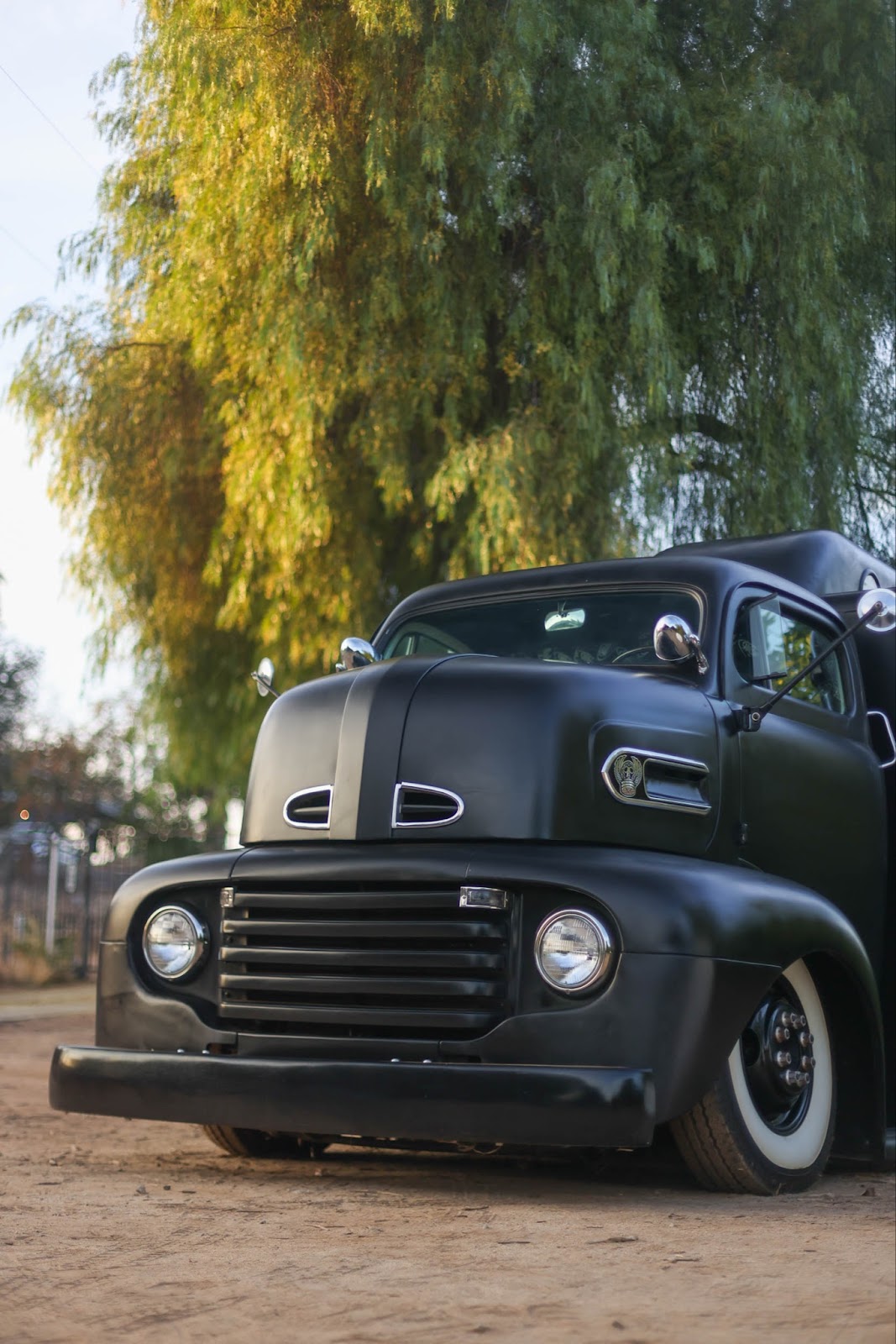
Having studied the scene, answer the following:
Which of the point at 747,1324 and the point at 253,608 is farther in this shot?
the point at 253,608

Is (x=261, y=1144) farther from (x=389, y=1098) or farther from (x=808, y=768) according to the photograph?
(x=808, y=768)

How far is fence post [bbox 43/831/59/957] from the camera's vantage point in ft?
69.2

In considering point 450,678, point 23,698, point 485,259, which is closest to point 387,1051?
point 450,678

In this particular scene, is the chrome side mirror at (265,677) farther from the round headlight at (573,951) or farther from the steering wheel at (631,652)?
the round headlight at (573,951)

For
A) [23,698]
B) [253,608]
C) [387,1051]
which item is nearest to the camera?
[387,1051]

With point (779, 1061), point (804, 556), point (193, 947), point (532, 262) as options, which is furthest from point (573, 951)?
point (532, 262)

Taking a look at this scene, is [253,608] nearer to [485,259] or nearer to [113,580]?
[113,580]

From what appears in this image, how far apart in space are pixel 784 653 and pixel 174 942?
8.39 ft

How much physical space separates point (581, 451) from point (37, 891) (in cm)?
1320

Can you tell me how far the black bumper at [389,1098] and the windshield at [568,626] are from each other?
1.68 metres

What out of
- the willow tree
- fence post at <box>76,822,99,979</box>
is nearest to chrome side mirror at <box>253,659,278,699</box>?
the willow tree

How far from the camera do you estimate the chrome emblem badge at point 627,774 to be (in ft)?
17.0

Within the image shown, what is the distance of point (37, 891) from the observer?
22.3 metres

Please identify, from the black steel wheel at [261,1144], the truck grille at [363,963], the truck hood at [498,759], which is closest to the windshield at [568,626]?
the truck hood at [498,759]
